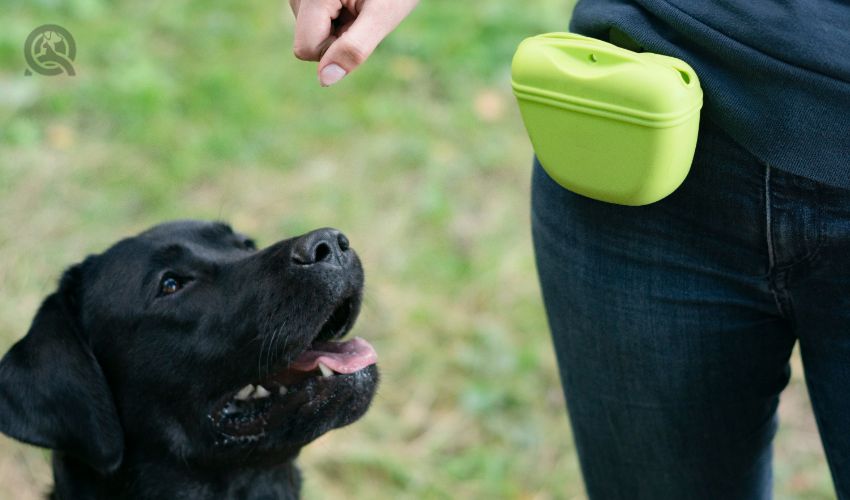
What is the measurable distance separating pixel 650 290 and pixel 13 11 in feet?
19.4

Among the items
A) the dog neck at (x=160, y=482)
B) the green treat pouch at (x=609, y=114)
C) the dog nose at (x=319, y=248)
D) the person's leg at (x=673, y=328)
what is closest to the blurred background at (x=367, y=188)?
the dog neck at (x=160, y=482)

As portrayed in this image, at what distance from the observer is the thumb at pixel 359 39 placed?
5.99 feet

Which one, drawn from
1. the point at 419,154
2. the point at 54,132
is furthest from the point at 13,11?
the point at 419,154

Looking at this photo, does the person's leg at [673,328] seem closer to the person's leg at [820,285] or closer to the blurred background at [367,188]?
the person's leg at [820,285]

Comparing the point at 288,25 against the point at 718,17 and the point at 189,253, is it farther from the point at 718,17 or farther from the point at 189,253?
the point at 718,17

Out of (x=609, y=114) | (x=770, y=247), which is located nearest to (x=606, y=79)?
(x=609, y=114)

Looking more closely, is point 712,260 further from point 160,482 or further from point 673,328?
point 160,482

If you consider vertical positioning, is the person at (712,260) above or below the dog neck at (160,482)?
above

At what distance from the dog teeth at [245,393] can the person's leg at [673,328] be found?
963 millimetres

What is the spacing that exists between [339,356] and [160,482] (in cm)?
64

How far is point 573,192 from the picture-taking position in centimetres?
197

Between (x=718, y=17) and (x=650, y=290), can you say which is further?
(x=650, y=290)

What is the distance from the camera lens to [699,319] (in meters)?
1.94

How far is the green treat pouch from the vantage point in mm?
1616
